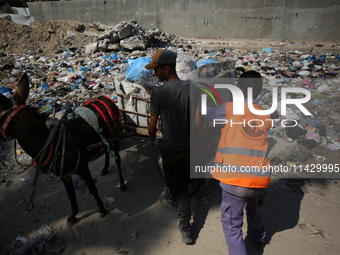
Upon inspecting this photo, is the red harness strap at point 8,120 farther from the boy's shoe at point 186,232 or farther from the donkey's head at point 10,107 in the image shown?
the boy's shoe at point 186,232

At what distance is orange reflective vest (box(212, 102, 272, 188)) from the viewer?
1.86 m

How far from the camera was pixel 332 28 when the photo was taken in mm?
13203

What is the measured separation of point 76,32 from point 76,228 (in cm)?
1583

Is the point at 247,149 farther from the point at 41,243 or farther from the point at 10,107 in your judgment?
the point at 41,243

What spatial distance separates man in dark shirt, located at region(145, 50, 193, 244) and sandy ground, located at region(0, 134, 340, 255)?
1.29ft

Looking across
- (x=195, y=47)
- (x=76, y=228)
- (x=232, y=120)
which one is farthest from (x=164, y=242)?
(x=195, y=47)

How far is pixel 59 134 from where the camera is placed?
2391 millimetres

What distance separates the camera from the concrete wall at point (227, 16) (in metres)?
13.3

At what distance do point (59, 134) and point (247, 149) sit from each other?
6.56 feet

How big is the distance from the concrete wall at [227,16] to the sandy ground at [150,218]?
13.9 m

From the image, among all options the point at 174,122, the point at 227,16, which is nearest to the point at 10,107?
the point at 174,122

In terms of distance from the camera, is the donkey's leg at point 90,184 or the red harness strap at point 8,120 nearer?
the red harness strap at point 8,120

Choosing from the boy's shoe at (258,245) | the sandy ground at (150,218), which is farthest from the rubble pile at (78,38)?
the boy's shoe at (258,245)

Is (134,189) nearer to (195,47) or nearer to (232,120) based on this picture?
(232,120)
